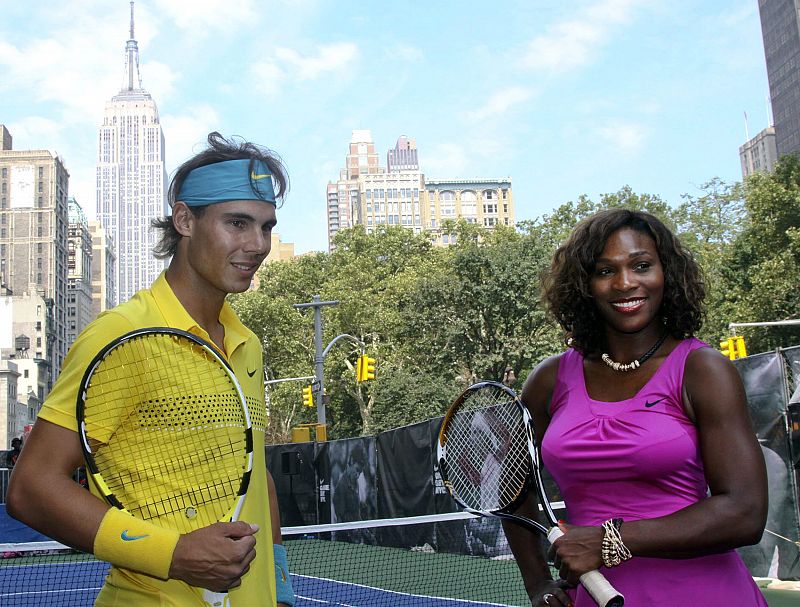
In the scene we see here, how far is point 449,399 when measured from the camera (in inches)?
1565

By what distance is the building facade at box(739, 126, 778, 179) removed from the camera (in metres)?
159

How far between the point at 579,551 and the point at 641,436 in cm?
34

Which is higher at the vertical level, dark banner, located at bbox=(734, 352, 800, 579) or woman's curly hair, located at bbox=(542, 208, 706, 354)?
woman's curly hair, located at bbox=(542, 208, 706, 354)

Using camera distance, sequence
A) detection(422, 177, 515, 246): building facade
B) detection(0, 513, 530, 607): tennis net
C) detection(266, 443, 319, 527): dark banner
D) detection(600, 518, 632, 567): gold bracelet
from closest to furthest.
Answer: detection(600, 518, 632, 567): gold bracelet
detection(0, 513, 530, 607): tennis net
detection(266, 443, 319, 527): dark banner
detection(422, 177, 515, 246): building facade

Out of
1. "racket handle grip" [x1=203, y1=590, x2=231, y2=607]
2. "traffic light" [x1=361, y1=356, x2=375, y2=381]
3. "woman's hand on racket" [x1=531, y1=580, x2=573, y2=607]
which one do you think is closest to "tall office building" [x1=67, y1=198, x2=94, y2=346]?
"traffic light" [x1=361, y1=356, x2=375, y2=381]

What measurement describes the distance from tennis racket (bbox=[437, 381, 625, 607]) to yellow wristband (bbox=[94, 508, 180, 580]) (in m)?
1.12

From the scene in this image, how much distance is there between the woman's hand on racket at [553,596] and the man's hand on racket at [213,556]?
0.93 meters

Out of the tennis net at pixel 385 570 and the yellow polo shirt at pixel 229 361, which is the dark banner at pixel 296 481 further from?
the yellow polo shirt at pixel 229 361

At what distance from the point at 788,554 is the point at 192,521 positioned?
8755 mm

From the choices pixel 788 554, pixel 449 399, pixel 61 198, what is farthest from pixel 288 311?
pixel 61 198

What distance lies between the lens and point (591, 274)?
2789 mm

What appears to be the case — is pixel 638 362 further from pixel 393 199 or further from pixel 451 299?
pixel 393 199

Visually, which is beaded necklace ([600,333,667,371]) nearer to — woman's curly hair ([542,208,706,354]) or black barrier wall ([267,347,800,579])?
woman's curly hair ([542,208,706,354])

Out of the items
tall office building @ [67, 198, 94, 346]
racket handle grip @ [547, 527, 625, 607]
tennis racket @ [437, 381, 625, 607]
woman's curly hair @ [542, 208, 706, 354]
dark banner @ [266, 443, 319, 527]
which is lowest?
dark banner @ [266, 443, 319, 527]
